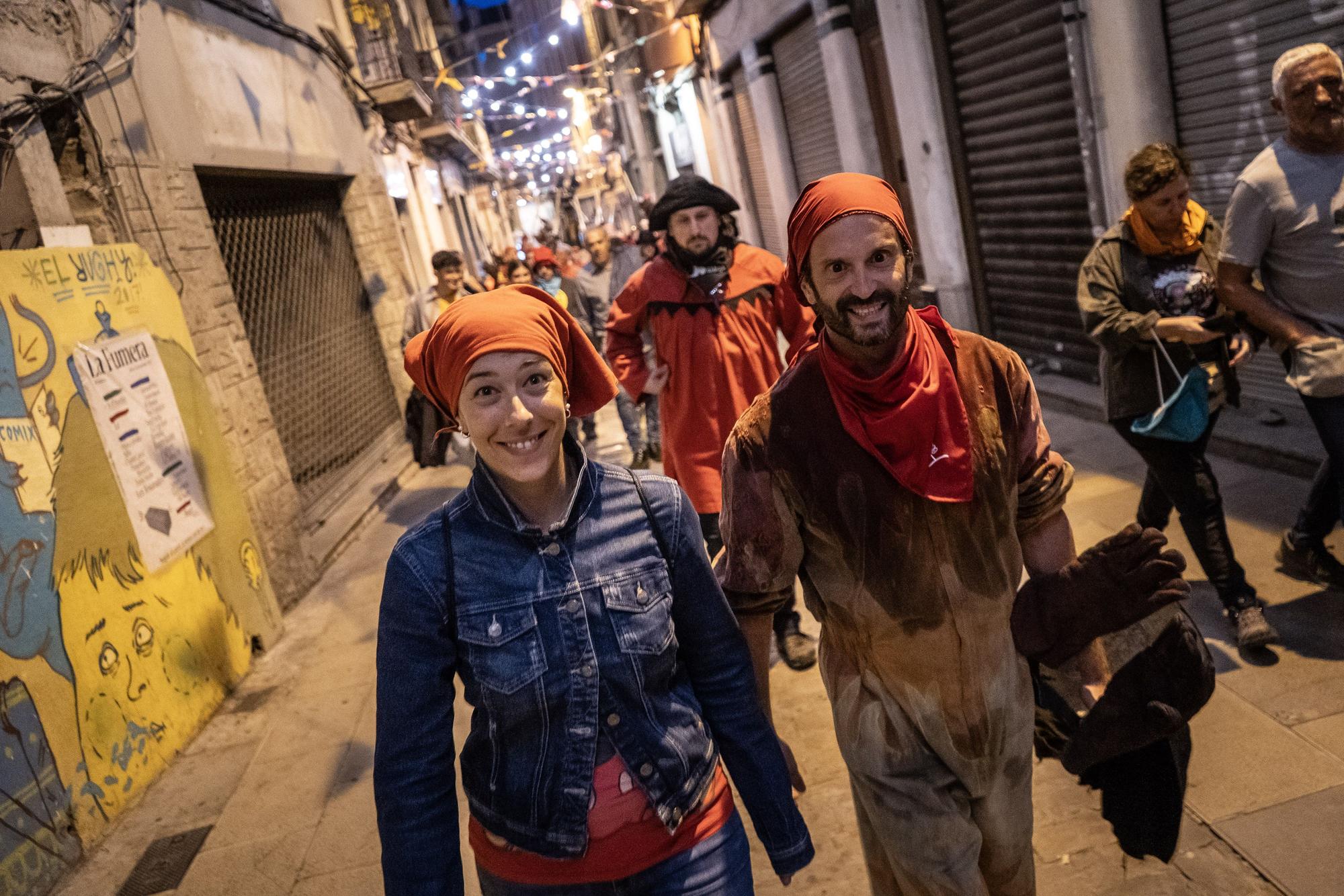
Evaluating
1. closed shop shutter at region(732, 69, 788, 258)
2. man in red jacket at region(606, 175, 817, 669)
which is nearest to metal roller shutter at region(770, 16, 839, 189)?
closed shop shutter at region(732, 69, 788, 258)

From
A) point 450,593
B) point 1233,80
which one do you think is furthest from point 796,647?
point 1233,80

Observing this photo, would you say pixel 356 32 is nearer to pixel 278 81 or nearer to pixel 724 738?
pixel 278 81

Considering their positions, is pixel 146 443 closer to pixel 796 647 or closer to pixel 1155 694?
pixel 796 647

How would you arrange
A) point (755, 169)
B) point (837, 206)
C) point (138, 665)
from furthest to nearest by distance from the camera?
1. point (755, 169)
2. point (138, 665)
3. point (837, 206)

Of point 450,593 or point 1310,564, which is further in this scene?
point 1310,564

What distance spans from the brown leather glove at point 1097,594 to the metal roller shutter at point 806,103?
10.3 meters

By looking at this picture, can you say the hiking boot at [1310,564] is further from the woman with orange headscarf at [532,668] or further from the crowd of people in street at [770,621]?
the woman with orange headscarf at [532,668]

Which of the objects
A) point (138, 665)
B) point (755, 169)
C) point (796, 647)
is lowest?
point (796, 647)

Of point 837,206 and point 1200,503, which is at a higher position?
point 837,206

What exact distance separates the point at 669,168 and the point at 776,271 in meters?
23.8

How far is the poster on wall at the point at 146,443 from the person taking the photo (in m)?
4.82

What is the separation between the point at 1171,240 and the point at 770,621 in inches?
101

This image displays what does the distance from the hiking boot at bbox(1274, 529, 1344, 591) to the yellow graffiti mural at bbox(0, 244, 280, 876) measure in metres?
4.96

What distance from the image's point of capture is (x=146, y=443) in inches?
203
